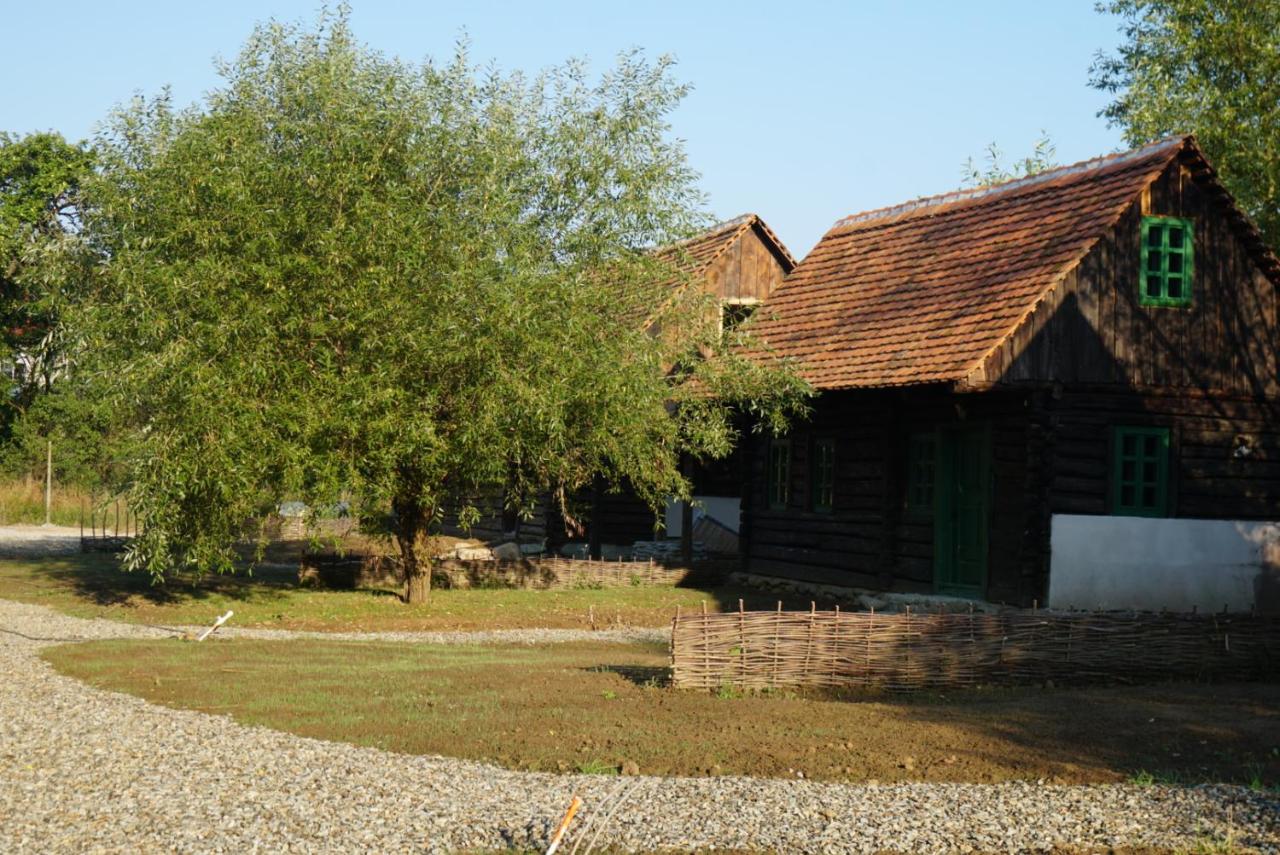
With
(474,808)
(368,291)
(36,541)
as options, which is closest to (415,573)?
(368,291)

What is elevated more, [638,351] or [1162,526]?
[638,351]

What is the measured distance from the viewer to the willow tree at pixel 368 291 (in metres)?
18.8

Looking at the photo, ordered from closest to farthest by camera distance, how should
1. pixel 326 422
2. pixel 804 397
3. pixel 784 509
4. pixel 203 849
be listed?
1. pixel 203 849
2. pixel 326 422
3. pixel 804 397
4. pixel 784 509

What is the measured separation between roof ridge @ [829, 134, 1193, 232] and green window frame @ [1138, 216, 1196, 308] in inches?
45.4

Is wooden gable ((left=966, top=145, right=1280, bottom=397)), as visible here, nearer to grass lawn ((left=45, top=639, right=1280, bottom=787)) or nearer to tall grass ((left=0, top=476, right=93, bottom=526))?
grass lawn ((left=45, top=639, right=1280, bottom=787))

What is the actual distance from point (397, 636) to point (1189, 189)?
13.1 m

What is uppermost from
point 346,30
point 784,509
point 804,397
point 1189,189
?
point 346,30

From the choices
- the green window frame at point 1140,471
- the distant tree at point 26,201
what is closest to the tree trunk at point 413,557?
the green window frame at point 1140,471

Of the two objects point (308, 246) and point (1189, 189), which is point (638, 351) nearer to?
point (308, 246)

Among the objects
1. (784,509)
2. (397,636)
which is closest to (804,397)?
(784,509)

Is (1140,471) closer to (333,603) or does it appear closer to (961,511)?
(961,511)

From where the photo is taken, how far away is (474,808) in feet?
29.2

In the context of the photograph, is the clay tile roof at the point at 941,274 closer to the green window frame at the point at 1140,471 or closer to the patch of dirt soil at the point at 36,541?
the green window frame at the point at 1140,471

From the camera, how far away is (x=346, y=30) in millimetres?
21594
